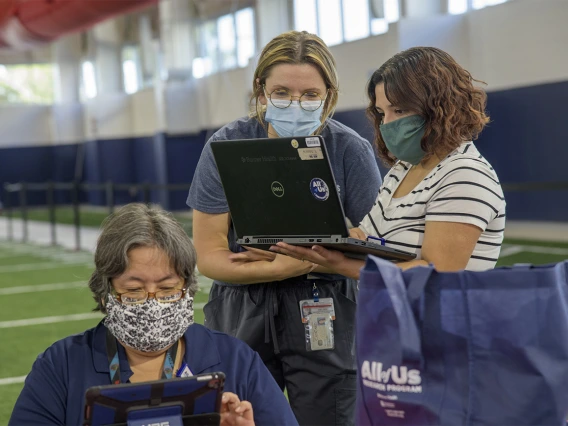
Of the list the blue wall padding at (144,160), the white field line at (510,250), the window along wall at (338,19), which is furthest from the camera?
the blue wall padding at (144,160)

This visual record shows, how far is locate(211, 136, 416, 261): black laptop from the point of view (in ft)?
7.25

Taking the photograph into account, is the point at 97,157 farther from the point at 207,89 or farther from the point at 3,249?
the point at 3,249

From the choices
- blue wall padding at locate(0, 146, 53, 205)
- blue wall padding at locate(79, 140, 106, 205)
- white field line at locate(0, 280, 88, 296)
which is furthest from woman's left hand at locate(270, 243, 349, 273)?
blue wall padding at locate(0, 146, 53, 205)

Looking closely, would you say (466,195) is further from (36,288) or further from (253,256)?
(36,288)

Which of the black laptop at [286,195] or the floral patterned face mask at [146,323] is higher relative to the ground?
the black laptop at [286,195]

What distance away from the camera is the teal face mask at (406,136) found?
230 centimetres

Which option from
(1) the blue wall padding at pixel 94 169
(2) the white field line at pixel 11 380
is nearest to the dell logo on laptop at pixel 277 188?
(2) the white field line at pixel 11 380

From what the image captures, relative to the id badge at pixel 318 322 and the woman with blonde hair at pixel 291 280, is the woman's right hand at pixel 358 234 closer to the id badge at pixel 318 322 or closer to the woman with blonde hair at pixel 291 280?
the woman with blonde hair at pixel 291 280

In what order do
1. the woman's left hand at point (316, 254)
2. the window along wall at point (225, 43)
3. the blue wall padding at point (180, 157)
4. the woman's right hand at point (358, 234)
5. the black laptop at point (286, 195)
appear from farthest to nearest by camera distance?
the blue wall padding at point (180, 157)
the window along wall at point (225, 43)
the woman's right hand at point (358, 234)
the woman's left hand at point (316, 254)
the black laptop at point (286, 195)

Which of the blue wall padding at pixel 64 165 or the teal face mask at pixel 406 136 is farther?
the blue wall padding at pixel 64 165

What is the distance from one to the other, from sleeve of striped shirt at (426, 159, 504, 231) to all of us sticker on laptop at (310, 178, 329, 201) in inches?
10.5

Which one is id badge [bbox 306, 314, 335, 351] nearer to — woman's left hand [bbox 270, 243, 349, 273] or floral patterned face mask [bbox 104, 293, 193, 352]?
woman's left hand [bbox 270, 243, 349, 273]

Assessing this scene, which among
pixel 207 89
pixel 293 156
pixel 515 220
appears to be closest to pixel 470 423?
pixel 293 156

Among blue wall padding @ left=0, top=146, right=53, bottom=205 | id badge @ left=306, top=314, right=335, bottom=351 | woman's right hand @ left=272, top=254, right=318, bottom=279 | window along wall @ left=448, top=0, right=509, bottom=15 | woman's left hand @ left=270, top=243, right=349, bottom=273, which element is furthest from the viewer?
blue wall padding @ left=0, top=146, right=53, bottom=205
